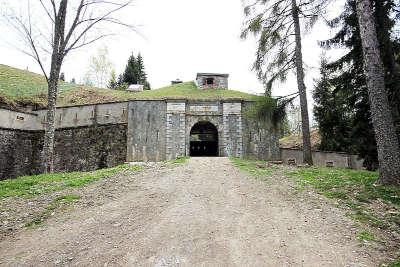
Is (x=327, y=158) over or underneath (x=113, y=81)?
underneath

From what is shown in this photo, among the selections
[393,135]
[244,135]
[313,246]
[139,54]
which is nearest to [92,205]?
[313,246]

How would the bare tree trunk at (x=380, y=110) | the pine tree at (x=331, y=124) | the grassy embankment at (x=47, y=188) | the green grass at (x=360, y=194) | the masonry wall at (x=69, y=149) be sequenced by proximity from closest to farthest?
1. the green grass at (x=360, y=194)
2. the grassy embankment at (x=47, y=188)
3. the bare tree trunk at (x=380, y=110)
4. the masonry wall at (x=69, y=149)
5. the pine tree at (x=331, y=124)

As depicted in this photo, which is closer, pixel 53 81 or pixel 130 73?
pixel 53 81

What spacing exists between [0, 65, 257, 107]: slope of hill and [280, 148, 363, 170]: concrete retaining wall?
4.38 metres

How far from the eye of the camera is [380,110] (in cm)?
816

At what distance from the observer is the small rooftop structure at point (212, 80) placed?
2441cm

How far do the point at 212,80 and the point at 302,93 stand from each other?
11.0 metres

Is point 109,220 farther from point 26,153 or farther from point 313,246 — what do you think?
point 26,153

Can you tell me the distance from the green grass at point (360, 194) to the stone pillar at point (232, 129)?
355 inches

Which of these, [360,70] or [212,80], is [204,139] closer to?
[212,80]

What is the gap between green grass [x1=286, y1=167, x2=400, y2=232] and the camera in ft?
20.7

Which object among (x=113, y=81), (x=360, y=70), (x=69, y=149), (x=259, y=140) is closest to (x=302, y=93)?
(x=360, y=70)

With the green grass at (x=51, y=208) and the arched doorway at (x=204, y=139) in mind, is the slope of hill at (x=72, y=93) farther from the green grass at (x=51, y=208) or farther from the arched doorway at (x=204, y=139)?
the green grass at (x=51, y=208)

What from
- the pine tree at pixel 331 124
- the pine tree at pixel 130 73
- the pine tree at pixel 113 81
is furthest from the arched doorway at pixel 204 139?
the pine tree at pixel 113 81
